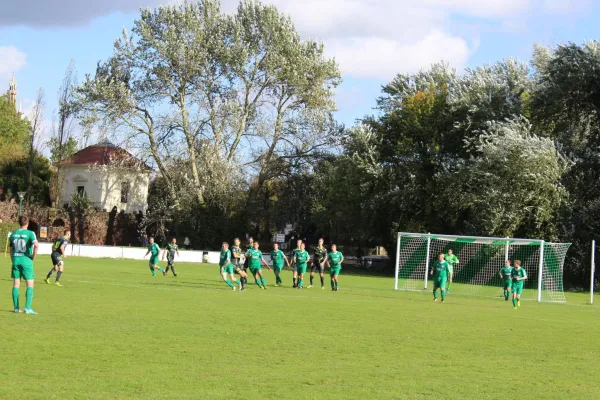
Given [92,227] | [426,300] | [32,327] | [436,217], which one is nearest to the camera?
[32,327]

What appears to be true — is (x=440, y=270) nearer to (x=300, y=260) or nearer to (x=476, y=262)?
(x=300, y=260)

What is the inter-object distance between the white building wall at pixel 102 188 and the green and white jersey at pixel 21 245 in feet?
172

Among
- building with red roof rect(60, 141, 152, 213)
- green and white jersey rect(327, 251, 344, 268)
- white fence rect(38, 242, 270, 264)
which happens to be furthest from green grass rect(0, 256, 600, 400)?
building with red roof rect(60, 141, 152, 213)

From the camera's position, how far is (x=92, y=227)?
69188mm

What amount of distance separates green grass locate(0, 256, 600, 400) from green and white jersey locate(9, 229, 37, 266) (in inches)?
44.3

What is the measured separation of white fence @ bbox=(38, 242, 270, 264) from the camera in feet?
177

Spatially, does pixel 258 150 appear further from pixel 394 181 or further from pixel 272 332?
pixel 272 332

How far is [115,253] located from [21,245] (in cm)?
4141

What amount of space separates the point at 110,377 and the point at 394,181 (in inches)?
1784

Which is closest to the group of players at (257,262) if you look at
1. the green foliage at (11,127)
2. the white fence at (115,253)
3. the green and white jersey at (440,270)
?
the green and white jersey at (440,270)

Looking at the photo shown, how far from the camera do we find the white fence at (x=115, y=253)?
2125 inches

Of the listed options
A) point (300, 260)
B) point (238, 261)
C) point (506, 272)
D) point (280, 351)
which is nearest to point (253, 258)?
point (238, 261)

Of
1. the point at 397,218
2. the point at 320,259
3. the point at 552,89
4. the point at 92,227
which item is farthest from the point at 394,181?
the point at 92,227

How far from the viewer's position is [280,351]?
12.5 metres
